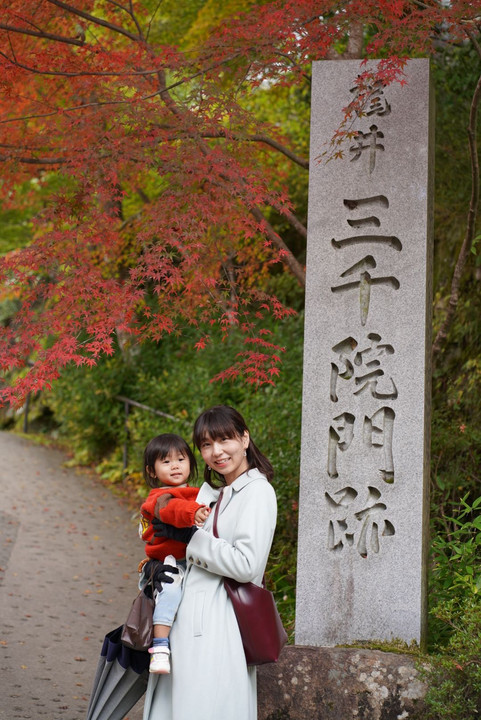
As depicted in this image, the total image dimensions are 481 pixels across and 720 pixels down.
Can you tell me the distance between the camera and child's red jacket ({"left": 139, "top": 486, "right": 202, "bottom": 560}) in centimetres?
290

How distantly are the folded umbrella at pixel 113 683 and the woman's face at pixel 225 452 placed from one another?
2.99ft

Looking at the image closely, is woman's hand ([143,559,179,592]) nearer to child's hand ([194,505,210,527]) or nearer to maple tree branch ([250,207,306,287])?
child's hand ([194,505,210,527])

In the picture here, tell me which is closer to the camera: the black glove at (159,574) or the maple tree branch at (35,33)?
the black glove at (159,574)

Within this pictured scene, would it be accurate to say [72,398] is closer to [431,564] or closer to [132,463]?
[132,463]

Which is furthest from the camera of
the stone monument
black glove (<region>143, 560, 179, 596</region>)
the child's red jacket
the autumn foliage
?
the autumn foliage

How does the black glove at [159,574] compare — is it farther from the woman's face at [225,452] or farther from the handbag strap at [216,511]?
the woman's face at [225,452]

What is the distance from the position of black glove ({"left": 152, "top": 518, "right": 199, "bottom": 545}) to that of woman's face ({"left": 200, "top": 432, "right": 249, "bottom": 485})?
254 mm

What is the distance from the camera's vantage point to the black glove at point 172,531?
2955 millimetres

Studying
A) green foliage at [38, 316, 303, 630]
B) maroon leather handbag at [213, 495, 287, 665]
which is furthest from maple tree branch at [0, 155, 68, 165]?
maroon leather handbag at [213, 495, 287, 665]

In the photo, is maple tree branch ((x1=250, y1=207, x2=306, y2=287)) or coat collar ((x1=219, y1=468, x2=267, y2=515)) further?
maple tree branch ((x1=250, y1=207, x2=306, y2=287))

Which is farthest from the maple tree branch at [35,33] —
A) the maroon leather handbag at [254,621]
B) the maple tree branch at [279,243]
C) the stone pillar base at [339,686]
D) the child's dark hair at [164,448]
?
the stone pillar base at [339,686]

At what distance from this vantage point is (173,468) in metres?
3.29

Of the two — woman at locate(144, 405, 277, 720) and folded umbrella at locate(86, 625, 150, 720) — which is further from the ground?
woman at locate(144, 405, 277, 720)

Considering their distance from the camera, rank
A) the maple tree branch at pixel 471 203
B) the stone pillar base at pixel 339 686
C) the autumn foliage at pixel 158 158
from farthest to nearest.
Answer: the maple tree branch at pixel 471 203, the autumn foliage at pixel 158 158, the stone pillar base at pixel 339 686
